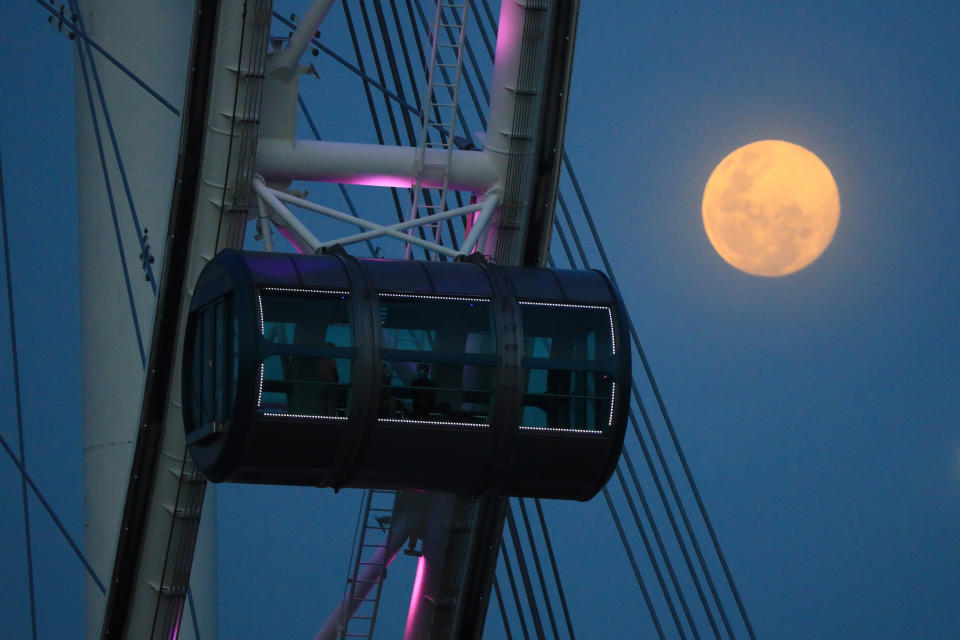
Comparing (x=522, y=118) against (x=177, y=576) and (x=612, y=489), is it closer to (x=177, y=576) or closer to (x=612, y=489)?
(x=177, y=576)

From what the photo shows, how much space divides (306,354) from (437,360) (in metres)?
1.36

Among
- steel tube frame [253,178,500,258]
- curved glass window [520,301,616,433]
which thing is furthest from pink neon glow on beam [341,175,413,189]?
curved glass window [520,301,616,433]

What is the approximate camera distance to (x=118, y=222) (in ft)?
73.8

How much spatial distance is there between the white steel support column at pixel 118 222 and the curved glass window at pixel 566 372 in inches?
282

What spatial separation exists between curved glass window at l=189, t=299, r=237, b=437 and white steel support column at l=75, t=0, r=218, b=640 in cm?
508

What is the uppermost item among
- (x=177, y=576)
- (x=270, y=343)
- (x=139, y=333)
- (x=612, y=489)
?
(x=270, y=343)

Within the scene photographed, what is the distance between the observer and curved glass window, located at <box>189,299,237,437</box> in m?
16.2

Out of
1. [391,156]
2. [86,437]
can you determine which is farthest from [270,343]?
[86,437]

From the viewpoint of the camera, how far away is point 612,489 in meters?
74.1

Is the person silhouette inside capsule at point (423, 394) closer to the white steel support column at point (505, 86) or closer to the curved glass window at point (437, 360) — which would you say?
the curved glass window at point (437, 360)

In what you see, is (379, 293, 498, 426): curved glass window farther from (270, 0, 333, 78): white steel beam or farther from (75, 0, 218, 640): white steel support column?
(75, 0, 218, 640): white steel support column

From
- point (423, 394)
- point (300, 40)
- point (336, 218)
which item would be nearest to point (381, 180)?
point (336, 218)

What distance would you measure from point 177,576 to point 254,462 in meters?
5.12

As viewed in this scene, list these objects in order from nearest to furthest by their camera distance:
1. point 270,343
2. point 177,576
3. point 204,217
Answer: point 270,343, point 204,217, point 177,576
